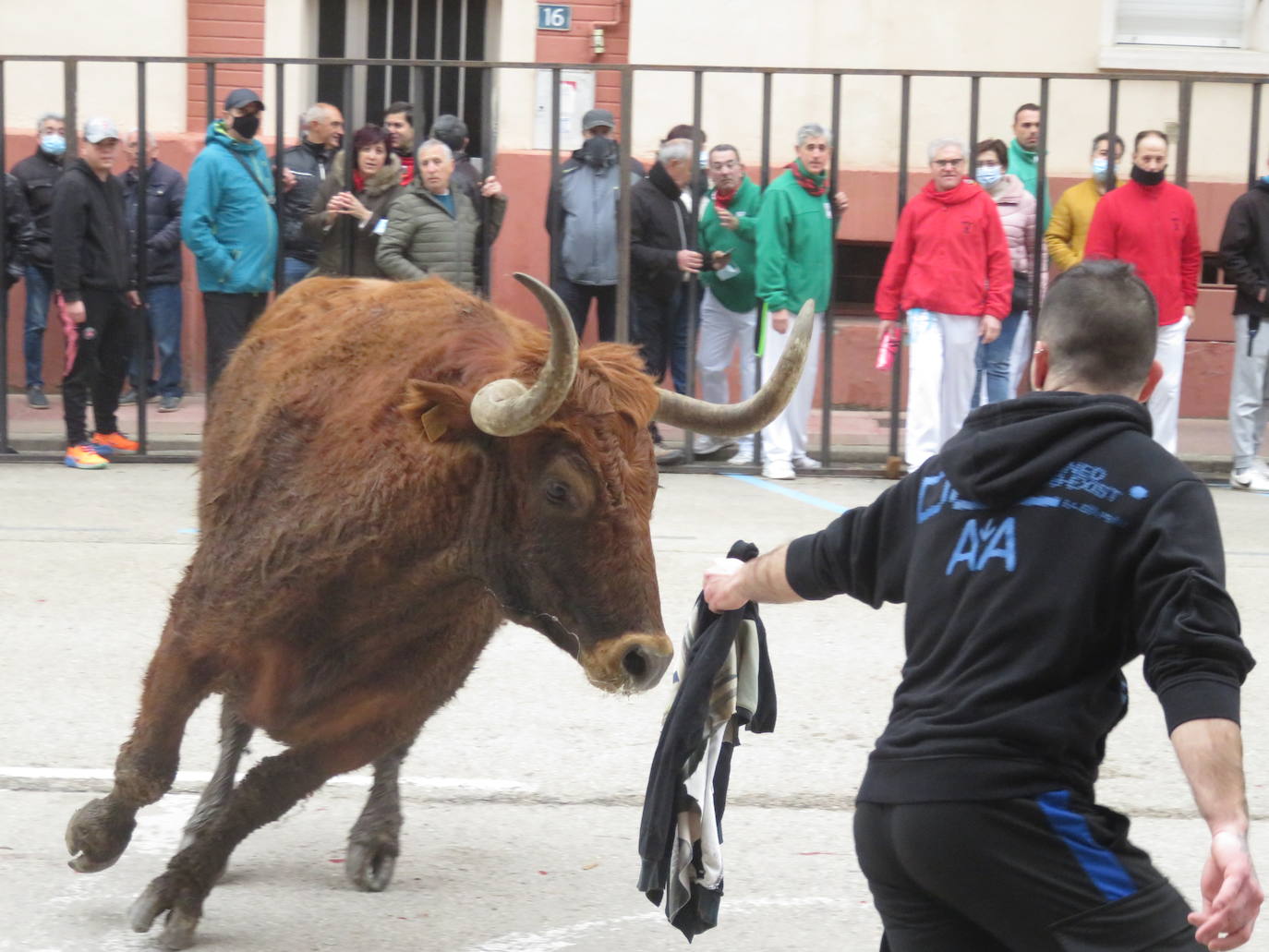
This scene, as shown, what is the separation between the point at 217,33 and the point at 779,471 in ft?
20.0

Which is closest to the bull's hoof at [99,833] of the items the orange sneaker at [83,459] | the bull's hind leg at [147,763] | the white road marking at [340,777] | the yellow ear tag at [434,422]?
the bull's hind leg at [147,763]

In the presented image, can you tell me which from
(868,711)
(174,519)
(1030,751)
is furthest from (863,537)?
(174,519)

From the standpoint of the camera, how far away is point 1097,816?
270cm

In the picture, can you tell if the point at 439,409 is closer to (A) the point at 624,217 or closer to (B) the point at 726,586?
(B) the point at 726,586

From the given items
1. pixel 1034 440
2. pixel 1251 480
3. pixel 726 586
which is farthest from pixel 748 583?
pixel 1251 480

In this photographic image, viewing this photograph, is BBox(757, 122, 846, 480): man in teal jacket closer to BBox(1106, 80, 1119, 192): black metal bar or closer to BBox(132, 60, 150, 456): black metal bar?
BBox(1106, 80, 1119, 192): black metal bar

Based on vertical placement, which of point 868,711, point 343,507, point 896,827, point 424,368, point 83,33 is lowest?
point 868,711

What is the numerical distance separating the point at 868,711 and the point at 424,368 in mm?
2563

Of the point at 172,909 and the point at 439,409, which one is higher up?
the point at 439,409

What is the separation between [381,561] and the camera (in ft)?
13.5

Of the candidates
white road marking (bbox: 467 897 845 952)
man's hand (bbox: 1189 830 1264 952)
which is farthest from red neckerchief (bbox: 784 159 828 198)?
man's hand (bbox: 1189 830 1264 952)

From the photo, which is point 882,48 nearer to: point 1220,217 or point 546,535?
point 1220,217

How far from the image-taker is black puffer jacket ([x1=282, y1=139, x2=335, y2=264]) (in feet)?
34.7

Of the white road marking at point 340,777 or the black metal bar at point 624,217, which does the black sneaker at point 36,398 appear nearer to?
the black metal bar at point 624,217
